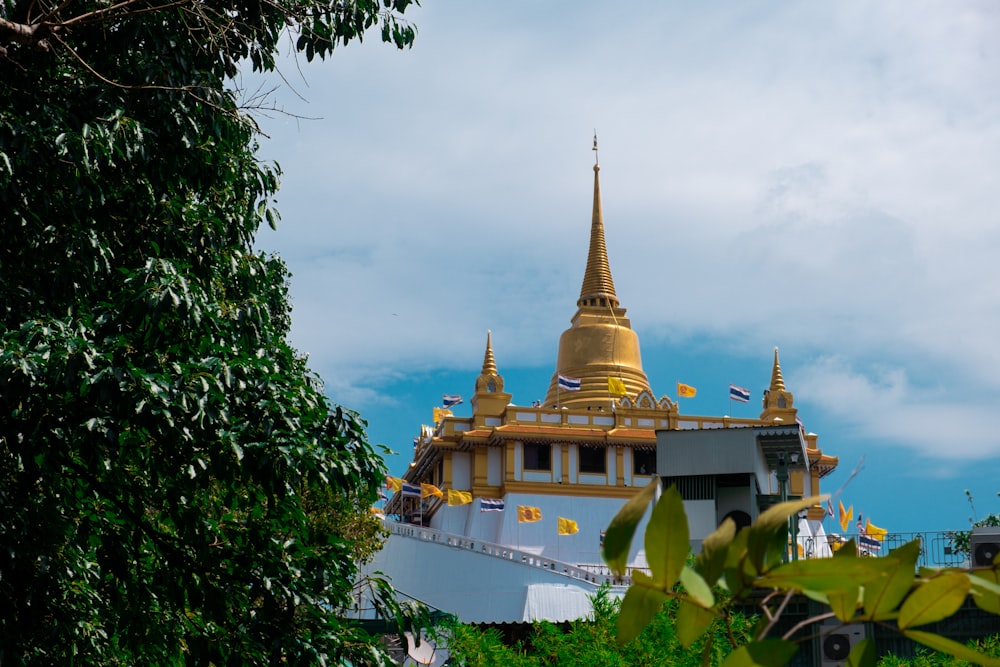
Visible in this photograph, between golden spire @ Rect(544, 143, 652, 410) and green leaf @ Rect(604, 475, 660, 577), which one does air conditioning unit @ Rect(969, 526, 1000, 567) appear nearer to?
green leaf @ Rect(604, 475, 660, 577)

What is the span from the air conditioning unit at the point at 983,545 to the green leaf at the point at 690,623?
31.4ft

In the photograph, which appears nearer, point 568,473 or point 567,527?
point 567,527

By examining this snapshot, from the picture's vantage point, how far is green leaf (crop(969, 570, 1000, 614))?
1.47 m

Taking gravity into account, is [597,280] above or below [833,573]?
above

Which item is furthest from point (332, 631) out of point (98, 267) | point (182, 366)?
point (98, 267)

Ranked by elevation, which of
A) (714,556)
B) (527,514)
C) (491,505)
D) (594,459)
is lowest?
(714,556)

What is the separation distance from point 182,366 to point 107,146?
1.96 metres

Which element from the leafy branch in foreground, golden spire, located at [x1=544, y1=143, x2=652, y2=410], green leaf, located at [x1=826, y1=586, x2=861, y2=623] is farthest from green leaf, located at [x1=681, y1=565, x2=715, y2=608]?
golden spire, located at [x1=544, y1=143, x2=652, y2=410]

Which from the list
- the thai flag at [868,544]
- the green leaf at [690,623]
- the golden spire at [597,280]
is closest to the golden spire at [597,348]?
the golden spire at [597,280]

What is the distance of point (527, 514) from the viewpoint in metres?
45.9

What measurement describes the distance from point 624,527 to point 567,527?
44.5 m

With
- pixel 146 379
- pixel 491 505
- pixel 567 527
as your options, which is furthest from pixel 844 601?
pixel 567 527

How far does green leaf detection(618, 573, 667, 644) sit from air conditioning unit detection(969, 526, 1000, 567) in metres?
9.59

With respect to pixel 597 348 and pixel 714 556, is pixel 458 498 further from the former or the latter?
pixel 714 556
